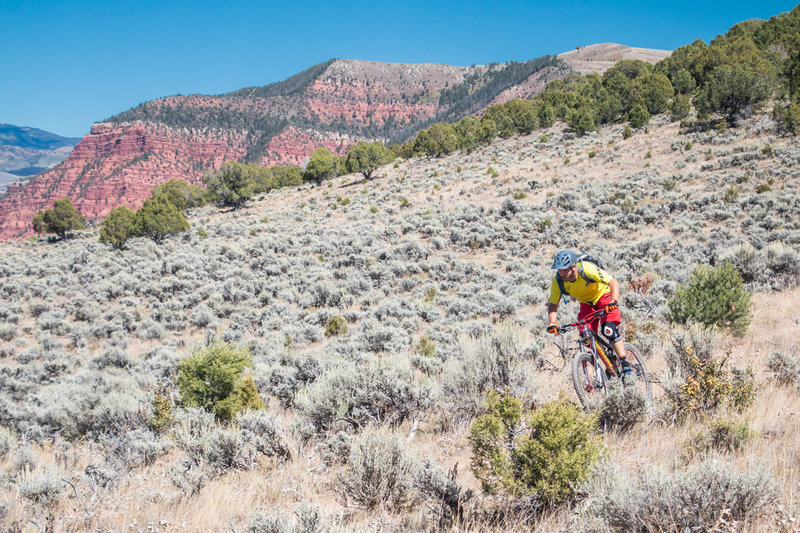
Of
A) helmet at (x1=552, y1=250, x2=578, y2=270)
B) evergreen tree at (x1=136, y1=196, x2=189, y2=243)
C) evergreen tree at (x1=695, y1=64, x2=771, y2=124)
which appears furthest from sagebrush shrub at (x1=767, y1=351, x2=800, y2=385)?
evergreen tree at (x1=136, y1=196, x2=189, y2=243)

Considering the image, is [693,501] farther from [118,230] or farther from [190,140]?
[190,140]

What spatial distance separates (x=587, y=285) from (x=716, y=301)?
3.82m

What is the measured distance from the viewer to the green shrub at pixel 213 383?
21.0 feet

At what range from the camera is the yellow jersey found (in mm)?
4375

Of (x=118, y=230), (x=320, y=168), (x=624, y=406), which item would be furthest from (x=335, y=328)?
(x=320, y=168)

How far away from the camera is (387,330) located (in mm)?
10633

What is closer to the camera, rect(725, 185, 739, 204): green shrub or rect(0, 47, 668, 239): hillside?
rect(725, 185, 739, 204): green shrub

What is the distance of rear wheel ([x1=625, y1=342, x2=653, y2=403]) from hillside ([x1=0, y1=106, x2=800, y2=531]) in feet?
0.59

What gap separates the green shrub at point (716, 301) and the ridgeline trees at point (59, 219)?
48.0 m

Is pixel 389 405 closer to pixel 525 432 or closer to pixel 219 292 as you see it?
pixel 525 432

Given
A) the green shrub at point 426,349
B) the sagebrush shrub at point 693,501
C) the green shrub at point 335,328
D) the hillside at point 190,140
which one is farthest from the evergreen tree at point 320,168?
the hillside at point 190,140

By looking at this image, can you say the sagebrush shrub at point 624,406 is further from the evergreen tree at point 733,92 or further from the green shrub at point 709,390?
the evergreen tree at point 733,92

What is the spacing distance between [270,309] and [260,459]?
1073 cm

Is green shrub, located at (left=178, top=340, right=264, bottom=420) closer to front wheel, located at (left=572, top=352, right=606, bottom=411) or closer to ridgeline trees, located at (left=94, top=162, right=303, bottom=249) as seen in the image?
front wheel, located at (left=572, top=352, right=606, bottom=411)
